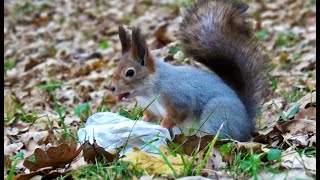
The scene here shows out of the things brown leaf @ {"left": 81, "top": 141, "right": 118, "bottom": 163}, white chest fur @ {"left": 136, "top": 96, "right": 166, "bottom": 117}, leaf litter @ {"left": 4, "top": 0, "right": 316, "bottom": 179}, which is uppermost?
brown leaf @ {"left": 81, "top": 141, "right": 118, "bottom": 163}

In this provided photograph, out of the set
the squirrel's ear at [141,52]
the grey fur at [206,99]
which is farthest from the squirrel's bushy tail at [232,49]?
the squirrel's ear at [141,52]

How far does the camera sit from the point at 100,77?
5.92 meters

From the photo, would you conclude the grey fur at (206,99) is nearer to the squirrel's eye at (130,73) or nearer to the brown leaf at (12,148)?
the squirrel's eye at (130,73)

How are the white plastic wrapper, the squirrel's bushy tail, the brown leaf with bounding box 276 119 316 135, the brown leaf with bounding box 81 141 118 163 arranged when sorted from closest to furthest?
1. the brown leaf with bounding box 81 141 118 163
2. the white plastic wrapper
3. the brown leaf with bounding box 276 119 316 135
4. the squirrel's bushy tail

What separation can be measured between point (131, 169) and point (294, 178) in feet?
1.81

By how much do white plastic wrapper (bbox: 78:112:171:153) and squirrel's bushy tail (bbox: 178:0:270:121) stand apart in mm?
583

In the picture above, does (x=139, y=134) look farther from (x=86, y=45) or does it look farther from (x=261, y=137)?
(x=86, y=45)

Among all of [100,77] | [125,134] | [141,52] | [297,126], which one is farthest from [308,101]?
[100,77]

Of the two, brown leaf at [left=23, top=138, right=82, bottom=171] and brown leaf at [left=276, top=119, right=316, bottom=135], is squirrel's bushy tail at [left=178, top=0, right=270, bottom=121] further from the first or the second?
brown leaf at [left=23, top=138, right=82, bottom=171]

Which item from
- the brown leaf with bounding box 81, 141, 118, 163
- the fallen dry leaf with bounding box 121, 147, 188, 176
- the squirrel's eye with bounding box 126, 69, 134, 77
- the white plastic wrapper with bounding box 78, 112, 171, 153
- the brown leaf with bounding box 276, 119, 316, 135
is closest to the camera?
the fallen dry leaf with bounding box 121, 147, 188, 176

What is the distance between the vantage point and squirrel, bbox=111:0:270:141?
3.04 meters

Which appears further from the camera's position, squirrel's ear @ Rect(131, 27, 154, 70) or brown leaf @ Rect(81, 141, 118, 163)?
squirrel's ear @ Rect(131, 27, 154, 70)

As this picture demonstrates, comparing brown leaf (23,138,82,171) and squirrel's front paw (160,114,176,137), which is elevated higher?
brown leaf (23,138,82,171)

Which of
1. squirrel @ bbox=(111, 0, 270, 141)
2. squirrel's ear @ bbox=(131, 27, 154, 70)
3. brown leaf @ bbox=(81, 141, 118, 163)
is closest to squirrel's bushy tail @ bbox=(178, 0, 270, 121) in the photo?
squirrel @ bbox=(111, 0, 270, 141)
